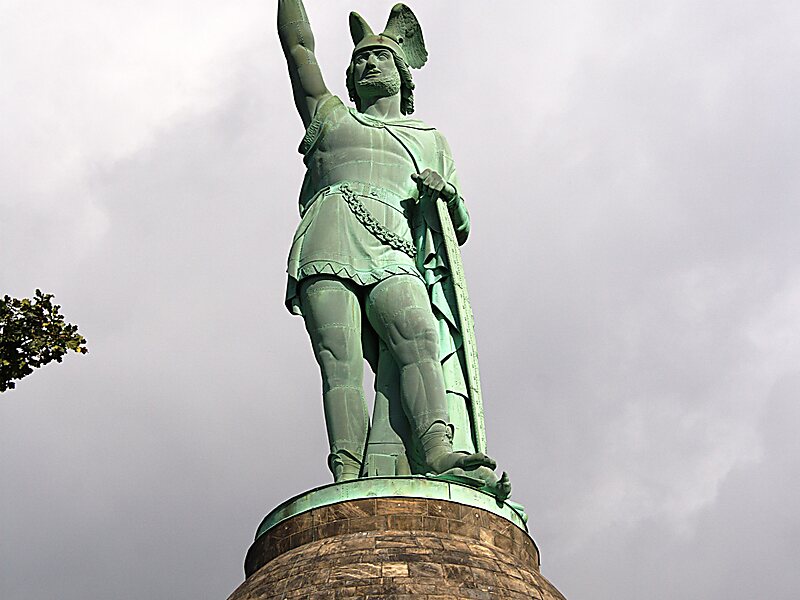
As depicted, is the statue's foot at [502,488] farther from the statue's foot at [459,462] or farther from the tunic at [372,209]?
the tunic at [372,209]

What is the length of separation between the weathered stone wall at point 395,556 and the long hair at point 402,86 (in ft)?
17.6

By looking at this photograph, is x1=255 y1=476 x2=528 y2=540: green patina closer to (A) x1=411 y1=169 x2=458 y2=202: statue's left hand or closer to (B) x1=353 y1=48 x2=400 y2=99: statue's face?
(A) x1=411 y1=169 x2=458 y2=202: statue's left hand

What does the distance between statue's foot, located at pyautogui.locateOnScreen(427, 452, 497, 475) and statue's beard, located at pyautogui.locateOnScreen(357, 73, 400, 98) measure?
4.58m

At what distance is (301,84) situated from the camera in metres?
15.5

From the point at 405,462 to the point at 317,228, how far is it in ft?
8.33

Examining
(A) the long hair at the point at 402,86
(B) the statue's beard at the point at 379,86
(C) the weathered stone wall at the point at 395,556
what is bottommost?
(C) the weathered stone wall at the point at 395,556

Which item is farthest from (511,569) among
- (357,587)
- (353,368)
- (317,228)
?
(317,228)

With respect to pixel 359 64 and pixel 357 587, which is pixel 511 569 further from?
pixel 359 64

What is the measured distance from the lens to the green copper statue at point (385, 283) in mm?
13281

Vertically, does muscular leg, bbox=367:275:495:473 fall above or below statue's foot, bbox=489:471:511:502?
above

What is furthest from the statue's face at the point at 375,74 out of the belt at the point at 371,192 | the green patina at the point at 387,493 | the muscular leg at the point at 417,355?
the green patina at the point at 387,493

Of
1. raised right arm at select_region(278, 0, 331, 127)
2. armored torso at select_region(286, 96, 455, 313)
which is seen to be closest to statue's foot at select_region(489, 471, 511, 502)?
Result: armored torso at select_region(286, 96, 455, 313)

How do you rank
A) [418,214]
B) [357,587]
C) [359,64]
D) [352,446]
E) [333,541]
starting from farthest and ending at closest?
[359,64] < [418,214] < [352,446] < [333,541] < [357,587]

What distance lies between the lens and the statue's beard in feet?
50.6
